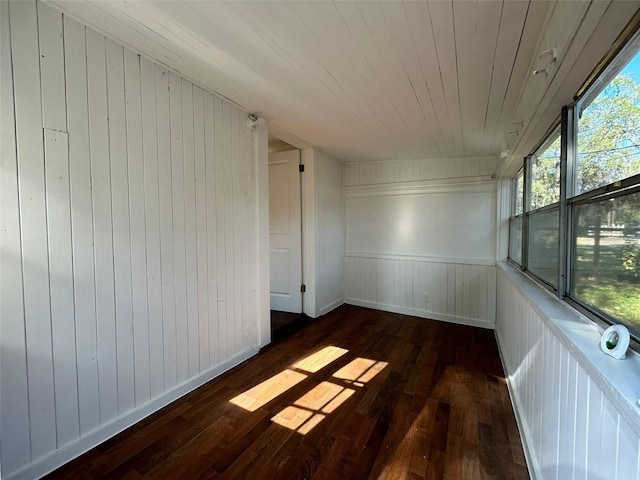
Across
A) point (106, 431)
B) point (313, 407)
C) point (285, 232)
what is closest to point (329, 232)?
point (285, 232)

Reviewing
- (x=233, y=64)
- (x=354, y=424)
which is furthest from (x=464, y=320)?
(x=233, y=64)

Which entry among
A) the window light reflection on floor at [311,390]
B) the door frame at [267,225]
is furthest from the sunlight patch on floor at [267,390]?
the door frame at [267,225]

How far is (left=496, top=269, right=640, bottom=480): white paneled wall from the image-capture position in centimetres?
66

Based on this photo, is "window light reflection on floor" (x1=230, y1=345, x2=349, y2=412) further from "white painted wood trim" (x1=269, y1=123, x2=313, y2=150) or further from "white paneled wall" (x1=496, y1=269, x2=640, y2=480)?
"white painted wood trim" (x1=269, y1=123, x2=313, y2=150)

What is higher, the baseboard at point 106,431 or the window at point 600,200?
the window at point 600,200

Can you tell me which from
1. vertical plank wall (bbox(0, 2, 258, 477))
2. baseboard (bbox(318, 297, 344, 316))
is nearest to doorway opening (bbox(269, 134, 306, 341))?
baseboard (bbox(318, 297, 344, 316))

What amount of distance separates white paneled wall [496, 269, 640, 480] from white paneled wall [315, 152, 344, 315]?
2213 millimetres

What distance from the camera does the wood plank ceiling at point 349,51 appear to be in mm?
1177

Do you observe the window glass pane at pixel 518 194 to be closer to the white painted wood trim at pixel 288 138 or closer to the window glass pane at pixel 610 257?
the window glass pane at pixel 610 257

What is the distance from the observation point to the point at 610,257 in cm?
96

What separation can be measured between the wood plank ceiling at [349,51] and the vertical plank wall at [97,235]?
246 millimetres

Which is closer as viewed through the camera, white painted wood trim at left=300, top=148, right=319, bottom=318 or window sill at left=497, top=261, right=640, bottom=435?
window sill at left=497, top=261, right=640, bottom=435

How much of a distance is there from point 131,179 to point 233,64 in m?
0.90

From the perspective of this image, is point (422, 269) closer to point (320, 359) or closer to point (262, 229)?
point (320, 359)
